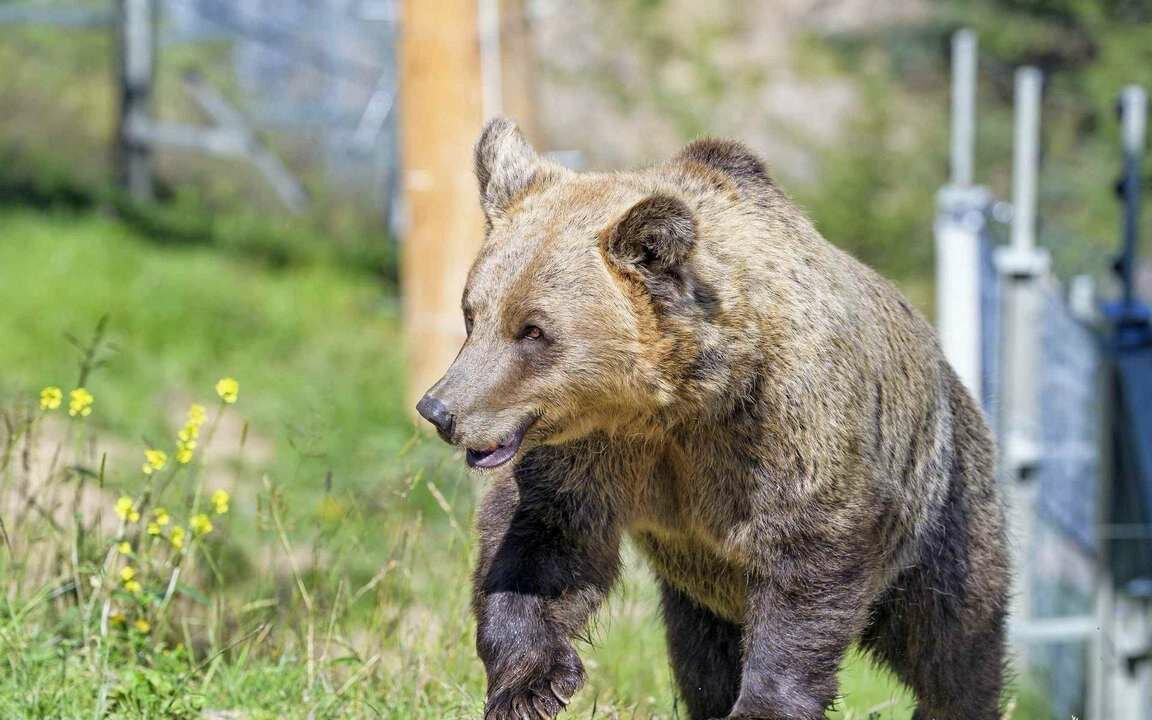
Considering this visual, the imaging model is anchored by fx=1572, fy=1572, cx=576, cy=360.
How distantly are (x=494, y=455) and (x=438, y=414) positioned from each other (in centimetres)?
20

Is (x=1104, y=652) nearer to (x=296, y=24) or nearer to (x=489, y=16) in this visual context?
(x=489, y=16)

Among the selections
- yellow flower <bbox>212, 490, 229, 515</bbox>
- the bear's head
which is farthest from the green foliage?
the bear's head

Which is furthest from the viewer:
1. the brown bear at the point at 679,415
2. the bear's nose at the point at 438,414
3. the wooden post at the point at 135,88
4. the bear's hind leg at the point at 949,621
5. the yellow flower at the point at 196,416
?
the wooden post at the point at 135,88

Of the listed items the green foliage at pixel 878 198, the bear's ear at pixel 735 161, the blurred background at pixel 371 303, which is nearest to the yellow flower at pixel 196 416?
the blurred background at pixel 371 303

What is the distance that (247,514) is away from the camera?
7.86 metres

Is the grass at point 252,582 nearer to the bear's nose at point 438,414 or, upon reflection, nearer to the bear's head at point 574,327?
the bear's head at point 574,327

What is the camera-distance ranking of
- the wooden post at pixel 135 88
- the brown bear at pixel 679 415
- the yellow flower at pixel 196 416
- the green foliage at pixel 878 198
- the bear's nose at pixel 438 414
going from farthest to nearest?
the green foliage at pixel 878 198 → the wooden post at pixel 135 88 → the yellow flower at pixel 196 416 → the brown bear at pixel 679 415 → the bear's nose at pixel 438 414

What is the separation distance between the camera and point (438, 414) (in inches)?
137

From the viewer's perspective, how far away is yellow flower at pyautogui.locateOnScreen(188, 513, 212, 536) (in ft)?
Result: 13.9

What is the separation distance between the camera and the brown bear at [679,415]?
364 centimetres

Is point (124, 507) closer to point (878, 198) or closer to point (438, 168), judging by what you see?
point (438, 168)

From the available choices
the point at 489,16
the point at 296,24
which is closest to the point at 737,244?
the point at 489,16

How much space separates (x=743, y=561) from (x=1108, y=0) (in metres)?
→ 15.9

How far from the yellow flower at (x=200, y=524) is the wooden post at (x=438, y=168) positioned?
184 inches
